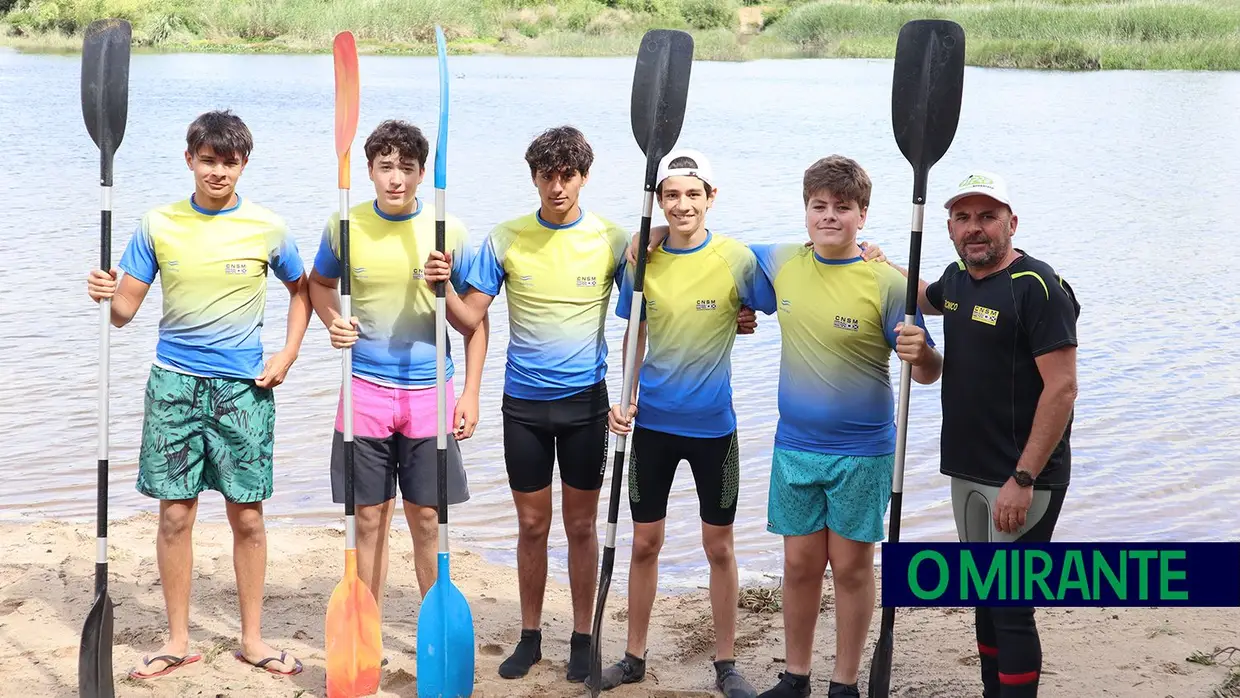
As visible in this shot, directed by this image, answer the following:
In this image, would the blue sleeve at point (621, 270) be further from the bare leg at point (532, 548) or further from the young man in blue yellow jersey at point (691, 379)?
the bare leg at point (532, 548)

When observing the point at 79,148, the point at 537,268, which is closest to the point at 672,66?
the point at 537,268

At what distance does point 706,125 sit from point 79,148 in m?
9.93

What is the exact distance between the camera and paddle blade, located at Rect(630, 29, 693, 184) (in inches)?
175

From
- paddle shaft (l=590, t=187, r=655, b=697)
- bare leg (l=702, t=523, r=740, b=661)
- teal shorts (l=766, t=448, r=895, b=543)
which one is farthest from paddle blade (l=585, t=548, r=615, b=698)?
teal shorts (l=766, t=448, r=895, b=543)

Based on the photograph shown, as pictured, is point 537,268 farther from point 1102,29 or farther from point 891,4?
point 891,4

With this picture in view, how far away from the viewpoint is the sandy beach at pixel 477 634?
13.8 ft

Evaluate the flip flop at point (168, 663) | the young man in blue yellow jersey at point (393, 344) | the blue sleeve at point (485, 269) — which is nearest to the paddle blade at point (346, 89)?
the young man in blue yellow jersey at point (393, 344)

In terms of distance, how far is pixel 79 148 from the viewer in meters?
18.0

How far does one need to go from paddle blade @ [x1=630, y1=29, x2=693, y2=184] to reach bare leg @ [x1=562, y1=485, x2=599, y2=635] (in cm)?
120

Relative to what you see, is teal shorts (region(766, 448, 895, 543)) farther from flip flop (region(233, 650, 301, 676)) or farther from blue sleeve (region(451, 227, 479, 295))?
flip flop (region(233, 650, 301, 676))

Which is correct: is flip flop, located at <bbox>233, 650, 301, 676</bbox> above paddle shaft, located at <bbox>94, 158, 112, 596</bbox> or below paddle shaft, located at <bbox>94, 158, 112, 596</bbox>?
below

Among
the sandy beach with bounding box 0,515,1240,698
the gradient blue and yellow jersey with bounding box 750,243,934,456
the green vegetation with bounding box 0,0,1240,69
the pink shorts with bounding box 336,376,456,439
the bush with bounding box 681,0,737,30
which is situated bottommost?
the sandy beach with bounding box 0,515,1240,698

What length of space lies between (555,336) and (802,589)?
1.16 meters

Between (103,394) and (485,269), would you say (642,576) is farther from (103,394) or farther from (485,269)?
(103,394)
